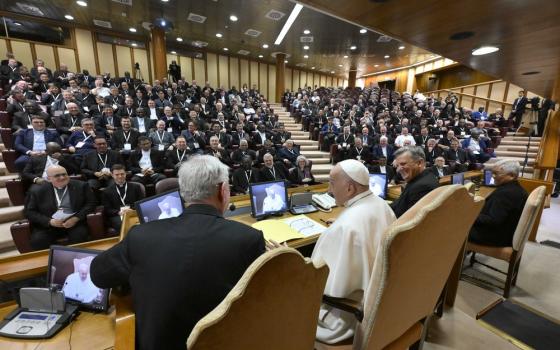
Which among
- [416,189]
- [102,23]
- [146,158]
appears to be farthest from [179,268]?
[102,23]

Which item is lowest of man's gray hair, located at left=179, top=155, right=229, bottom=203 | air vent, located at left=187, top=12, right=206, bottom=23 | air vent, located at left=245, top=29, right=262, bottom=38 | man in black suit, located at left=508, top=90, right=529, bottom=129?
man's gray hair, located at left=179, top=155, right=229, bottom=203

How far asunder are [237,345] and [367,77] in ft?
79.0

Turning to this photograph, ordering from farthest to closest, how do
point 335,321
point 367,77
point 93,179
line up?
point 367,77
point 93,179
point 335,321

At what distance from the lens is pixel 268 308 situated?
0.69m

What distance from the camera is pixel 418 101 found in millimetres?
12758

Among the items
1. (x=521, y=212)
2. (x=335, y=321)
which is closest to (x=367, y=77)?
(x=521, y=212)

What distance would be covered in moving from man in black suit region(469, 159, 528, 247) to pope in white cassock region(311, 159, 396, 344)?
1.80m

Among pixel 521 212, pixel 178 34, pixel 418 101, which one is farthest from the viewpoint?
pixel 418 101

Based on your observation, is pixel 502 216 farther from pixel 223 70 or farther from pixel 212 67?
pixel 223 70

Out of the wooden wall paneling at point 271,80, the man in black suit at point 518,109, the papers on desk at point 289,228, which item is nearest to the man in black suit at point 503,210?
the papers on desk at point 289,228

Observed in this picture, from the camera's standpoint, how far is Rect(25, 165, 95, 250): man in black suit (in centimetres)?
267

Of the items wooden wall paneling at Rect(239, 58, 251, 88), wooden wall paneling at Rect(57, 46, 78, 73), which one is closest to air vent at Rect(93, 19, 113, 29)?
wooden wall paneling at Rect(57, 46, 78, 73)

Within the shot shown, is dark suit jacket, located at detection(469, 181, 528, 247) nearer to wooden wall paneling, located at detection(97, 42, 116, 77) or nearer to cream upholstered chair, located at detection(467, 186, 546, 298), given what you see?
cream upholstered chair, located at detection(467, 186, 546, 298)

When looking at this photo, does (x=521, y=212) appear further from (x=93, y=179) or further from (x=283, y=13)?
(x=283, y=13)
